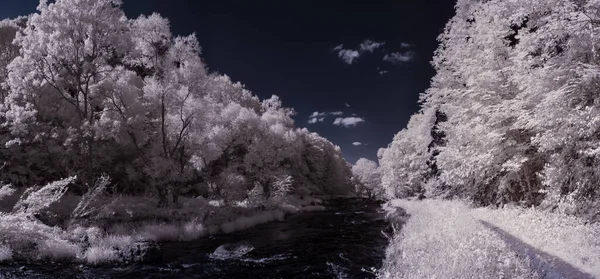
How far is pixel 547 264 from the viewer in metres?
8.18

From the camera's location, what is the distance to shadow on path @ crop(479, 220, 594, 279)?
750 centimetres

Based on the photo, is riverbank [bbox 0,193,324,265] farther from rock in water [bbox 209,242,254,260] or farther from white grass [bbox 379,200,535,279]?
white grass [bbox 379,200,535,279]

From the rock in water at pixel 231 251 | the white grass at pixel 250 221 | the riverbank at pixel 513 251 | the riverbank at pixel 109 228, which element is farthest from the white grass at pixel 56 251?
the riverbank at pixel 513 251

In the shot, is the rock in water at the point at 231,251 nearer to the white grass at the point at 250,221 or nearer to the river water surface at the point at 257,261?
the river water surface at the point at 257,261

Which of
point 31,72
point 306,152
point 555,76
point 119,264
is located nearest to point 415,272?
point 555,76

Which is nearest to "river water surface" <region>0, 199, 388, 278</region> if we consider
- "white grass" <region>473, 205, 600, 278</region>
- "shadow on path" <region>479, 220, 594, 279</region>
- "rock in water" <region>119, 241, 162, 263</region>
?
"rock in water" <region>119, 241, 162, 263</region>

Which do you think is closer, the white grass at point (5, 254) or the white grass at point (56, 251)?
the white grass at point (5, 254)

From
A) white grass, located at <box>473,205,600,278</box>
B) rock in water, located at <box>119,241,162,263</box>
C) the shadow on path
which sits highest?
rock in water, located at <box>119,241,162,263</box>

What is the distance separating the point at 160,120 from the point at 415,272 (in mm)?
23794

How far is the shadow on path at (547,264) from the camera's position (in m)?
7.50

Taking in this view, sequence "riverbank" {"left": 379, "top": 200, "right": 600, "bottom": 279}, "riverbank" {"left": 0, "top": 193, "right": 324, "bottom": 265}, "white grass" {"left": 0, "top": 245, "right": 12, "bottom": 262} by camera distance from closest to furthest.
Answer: "riverbank" {"left": 379, "top": 200, "right": 600, "bottom": 279}, "white grass" {"left": 0, "top": 245, "right": 12, "bottom": 262}, "riverbank" {"left": 0, "top": 193, "right": 324, "bottom": 265}

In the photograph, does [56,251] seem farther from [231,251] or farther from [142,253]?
[231,251]

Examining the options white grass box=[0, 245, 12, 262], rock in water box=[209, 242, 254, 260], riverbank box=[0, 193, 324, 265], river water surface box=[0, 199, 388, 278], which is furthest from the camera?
rock in water box=[209, 242, 254, 260]

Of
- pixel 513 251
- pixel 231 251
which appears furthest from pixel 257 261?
pixel 513 251
